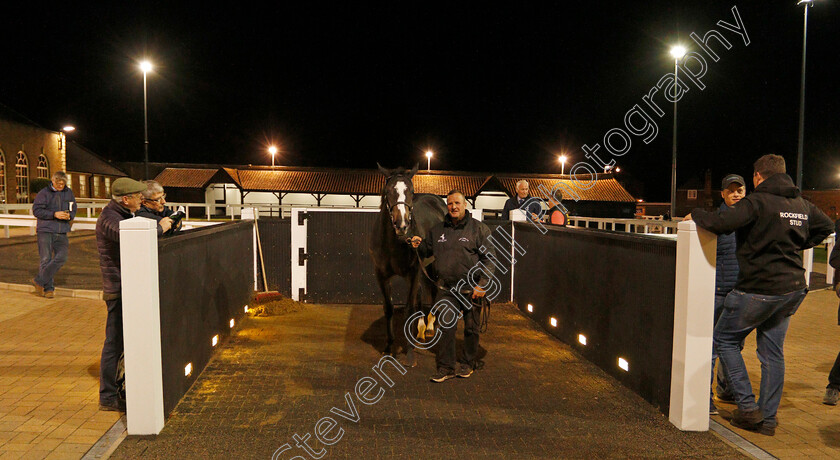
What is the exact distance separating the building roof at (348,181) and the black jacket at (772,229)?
104 feet

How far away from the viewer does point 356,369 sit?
5.00m

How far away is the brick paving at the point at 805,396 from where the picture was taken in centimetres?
341

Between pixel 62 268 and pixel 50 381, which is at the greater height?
pixel 62 268

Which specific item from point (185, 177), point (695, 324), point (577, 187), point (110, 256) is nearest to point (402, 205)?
point (110, 256)

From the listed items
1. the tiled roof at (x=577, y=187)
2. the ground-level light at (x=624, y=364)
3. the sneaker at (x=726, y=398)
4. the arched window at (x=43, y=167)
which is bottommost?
the sneaker at (x=726, y=398)

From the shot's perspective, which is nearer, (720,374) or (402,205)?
(720,374)

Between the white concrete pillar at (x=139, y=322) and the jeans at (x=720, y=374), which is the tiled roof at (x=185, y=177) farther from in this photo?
the jeans at (x=720, y=374)

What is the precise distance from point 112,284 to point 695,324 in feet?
14.9

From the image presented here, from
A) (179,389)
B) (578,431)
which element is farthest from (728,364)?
(179,389)

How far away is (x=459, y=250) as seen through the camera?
482cm

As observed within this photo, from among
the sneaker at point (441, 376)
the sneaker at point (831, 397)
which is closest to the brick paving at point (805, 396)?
the sneaker at point (831, 397)

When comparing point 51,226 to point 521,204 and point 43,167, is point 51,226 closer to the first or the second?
point 521,204

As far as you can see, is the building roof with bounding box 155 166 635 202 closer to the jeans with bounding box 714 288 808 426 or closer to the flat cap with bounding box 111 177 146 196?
the flat cap with bounding box 111 177 146 196

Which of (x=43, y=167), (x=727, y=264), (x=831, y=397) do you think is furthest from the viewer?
(x=43, y=167)
